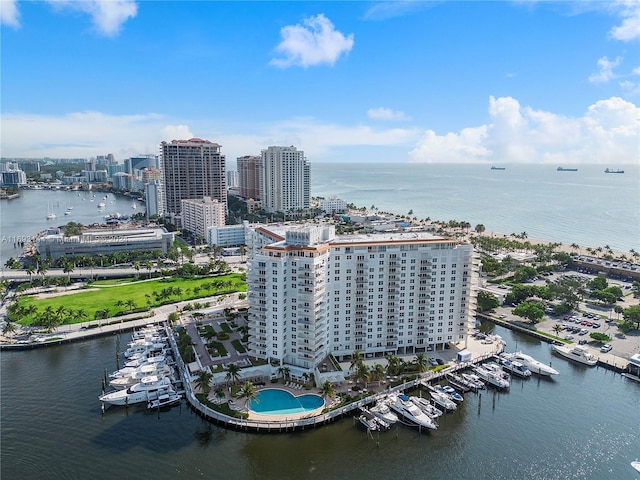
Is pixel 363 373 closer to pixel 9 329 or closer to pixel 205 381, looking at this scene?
pixel 205 381

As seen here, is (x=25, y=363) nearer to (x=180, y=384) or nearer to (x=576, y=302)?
(x=180, y=384)

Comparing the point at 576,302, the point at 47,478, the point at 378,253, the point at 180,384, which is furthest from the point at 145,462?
the point at 576,302

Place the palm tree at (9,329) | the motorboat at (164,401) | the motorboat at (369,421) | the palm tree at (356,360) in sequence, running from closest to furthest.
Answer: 1. the motorboat at (369,421)
2. the motorboat at (164,401)
3. the palm tree at (356,360)
4. the palm tree at (9,329)

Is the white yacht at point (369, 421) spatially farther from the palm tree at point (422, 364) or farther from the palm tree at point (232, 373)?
the palm tree at point (232, 373)

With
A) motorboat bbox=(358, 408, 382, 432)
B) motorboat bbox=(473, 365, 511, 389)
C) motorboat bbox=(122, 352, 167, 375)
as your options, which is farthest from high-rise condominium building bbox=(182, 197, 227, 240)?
motorboat bbox=(358, 408, 382, 432)

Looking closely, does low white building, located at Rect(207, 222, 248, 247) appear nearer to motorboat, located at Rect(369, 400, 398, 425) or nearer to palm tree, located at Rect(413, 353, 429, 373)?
palm tree, located at Rect(413, 353, 429, 373)

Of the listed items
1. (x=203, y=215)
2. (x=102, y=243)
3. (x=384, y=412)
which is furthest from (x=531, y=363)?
(x=203, y=215)

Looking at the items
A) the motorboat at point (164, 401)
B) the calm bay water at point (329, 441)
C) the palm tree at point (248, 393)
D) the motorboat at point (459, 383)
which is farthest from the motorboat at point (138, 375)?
the motorboat at point (459, 383)
